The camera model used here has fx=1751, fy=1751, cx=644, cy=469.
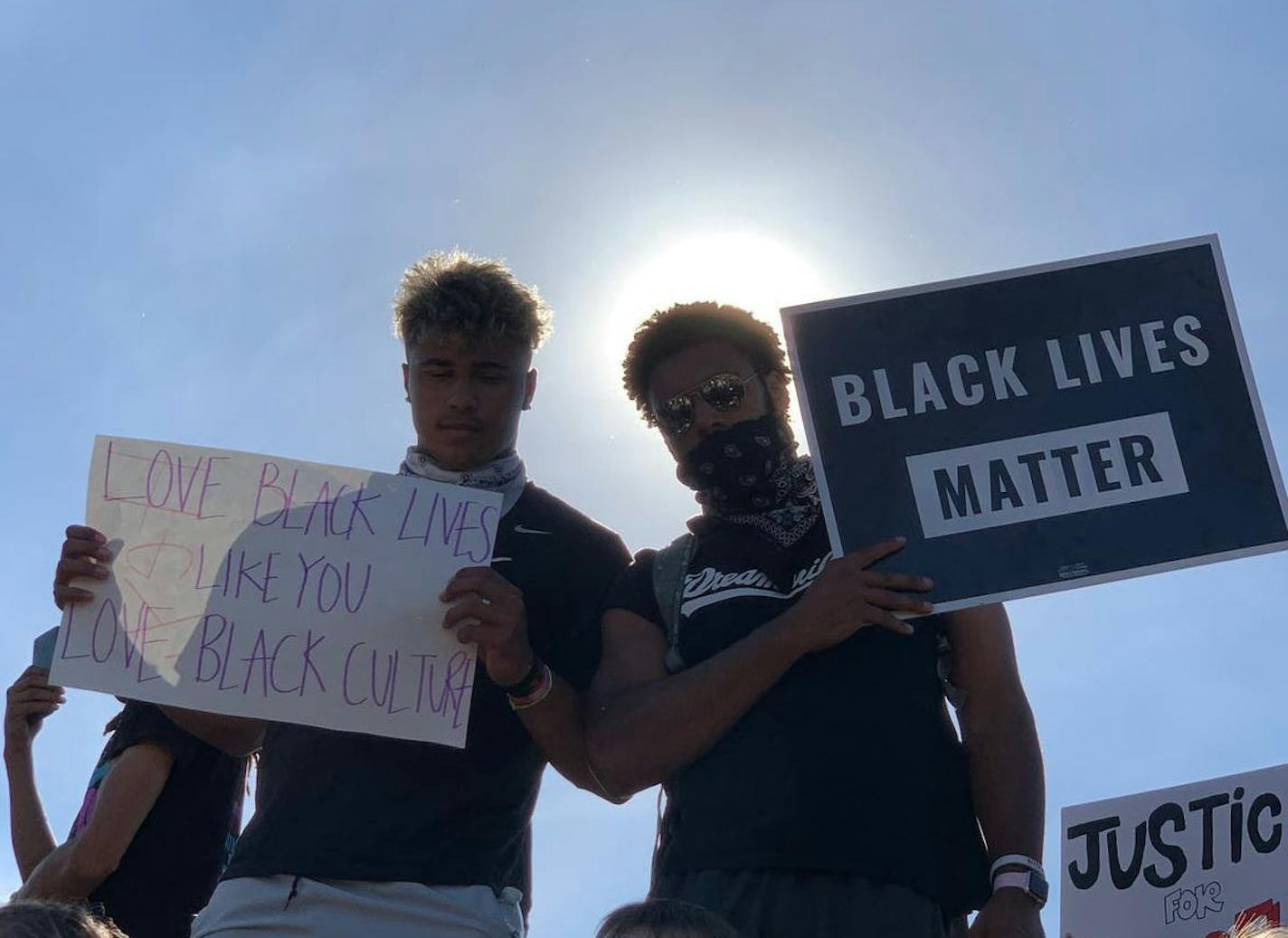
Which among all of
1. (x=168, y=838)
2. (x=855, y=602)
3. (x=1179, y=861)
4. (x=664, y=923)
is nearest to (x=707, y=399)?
(x=855, y=602)

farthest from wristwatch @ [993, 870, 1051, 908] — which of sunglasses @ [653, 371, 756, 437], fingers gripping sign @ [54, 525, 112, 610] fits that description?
fingers gripping sign @ [54, 525, 112, 610]

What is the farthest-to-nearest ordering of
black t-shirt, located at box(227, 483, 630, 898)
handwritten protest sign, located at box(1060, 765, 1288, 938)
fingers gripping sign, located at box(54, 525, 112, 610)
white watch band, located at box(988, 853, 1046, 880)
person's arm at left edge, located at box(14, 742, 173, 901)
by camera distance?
handwritten protest sign, located at box(1060, 765, 1288, 938), person's arm at left edge, located at box(14, 742, 173, 901), fingers gripping sign, located at box(54, 525, 112, 610), black t-shirt, located at box(227, 483, 630, 898), white watch band, located at box(988, 853, 1046, 880)

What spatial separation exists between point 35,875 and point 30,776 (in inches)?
20.9

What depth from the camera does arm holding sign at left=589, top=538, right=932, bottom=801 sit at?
3559mm

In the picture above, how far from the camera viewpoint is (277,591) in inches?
152

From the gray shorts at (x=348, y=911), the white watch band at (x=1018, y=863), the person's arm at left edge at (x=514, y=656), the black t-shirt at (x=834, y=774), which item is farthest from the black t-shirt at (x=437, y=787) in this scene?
the white watch band at (x=1018, y=863)

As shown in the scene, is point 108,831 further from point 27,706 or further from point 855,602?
point 855,602

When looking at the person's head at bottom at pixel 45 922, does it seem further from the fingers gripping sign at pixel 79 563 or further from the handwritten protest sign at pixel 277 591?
the fingers gripping sign at pixel 79 563

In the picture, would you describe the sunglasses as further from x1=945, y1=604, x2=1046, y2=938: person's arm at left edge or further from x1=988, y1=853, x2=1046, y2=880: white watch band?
x1=988, y1=853, x2=1046, y2=880: white watch band

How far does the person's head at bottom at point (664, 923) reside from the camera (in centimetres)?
321

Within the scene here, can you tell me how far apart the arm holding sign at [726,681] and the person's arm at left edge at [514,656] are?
60 millimetres

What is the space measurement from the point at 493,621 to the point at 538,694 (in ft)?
0.61

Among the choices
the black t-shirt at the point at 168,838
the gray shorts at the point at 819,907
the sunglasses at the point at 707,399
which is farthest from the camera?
the black t-shirt at the point at 168,838

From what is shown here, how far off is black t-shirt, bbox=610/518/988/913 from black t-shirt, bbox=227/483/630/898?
33cm
